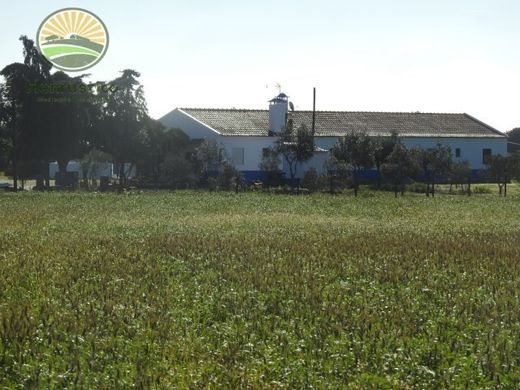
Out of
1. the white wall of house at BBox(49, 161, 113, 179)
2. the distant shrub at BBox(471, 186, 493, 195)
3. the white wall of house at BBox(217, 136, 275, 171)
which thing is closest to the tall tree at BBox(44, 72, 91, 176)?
the white wall of house at BBox(49, 161, 113, 179)

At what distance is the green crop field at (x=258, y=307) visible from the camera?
767 centimetres

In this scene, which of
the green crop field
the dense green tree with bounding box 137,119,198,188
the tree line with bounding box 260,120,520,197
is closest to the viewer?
the green crop field

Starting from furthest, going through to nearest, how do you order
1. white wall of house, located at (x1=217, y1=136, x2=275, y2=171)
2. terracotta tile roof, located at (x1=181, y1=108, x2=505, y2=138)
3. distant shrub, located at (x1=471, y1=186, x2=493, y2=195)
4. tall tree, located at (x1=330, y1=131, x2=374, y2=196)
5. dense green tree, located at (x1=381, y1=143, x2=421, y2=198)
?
terracotta tile roof, located at (x1=181, y1=108, x2=505, y2=138), white wall of house, located at (x1=217, y1=136, x2=275, y2=171), distant shrub, located at (x1=471, y1=186, x2=493, y2=195), tall tree, located at (x1=330, y1=131, x2=374, y2=196), dense green tree, located at (x1=381, y1=143, x2=421, y2=198)

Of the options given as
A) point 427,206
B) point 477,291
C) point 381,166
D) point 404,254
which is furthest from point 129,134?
point 477,291

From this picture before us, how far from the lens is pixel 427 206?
33688 mm

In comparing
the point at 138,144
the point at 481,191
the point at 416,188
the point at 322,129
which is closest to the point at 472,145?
the point at 322,129

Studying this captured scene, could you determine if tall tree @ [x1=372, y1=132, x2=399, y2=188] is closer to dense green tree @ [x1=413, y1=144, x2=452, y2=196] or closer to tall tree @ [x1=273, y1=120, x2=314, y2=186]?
dense green tree @ [x1=413, y1=144, x2=452, y2=196]

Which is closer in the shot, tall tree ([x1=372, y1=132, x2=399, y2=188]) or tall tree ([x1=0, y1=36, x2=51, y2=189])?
tall tree ([x1=0, y1=36, x2=51, y2=189])

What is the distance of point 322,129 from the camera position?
60125 mm

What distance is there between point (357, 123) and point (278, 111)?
27.7ft

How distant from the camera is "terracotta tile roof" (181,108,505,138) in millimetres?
57688

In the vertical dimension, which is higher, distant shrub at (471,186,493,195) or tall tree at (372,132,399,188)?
tall tree at (372,132,399,188)

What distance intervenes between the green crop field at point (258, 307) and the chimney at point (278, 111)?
35.5 meters

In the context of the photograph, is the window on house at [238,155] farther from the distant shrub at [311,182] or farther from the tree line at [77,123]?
the distant shrub at [311,182]
